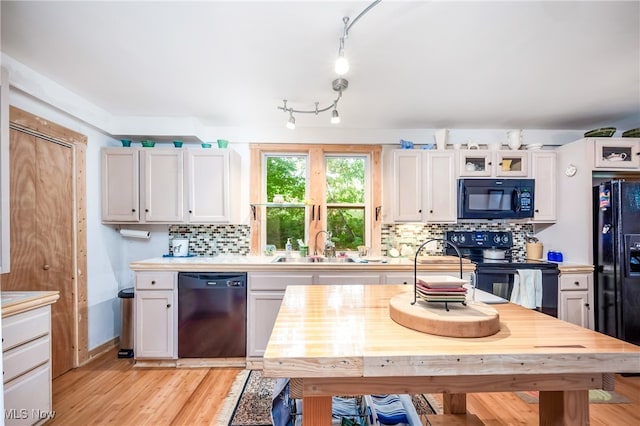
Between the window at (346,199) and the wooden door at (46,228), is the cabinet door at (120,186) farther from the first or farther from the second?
the window at (346,199)

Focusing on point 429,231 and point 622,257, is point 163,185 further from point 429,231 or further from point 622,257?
point 622,257

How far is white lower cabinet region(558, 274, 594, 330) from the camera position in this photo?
9.25 ft

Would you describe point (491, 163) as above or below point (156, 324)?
above

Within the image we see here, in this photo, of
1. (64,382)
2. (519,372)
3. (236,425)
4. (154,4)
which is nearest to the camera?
(519,372)

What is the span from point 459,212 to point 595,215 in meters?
1.23

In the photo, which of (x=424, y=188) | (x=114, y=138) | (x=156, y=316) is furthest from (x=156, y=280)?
(x=424, y=188)

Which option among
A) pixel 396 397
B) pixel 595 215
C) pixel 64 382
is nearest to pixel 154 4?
pixel 396 397

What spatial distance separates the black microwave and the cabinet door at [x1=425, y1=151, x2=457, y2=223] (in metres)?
0.09

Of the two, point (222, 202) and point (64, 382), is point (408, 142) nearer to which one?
point (222, 202)

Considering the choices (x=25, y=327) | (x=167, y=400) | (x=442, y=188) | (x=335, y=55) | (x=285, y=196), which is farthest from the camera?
(x=285, y=196)

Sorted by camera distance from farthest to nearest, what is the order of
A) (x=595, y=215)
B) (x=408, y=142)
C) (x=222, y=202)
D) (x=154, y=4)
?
(x=408, y=142) → (x=222, y=202) → (x=595, y=215) → (x=154, y=4)

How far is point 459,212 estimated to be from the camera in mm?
3139

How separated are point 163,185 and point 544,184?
4207 millimetres

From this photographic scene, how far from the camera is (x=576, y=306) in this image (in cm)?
283
